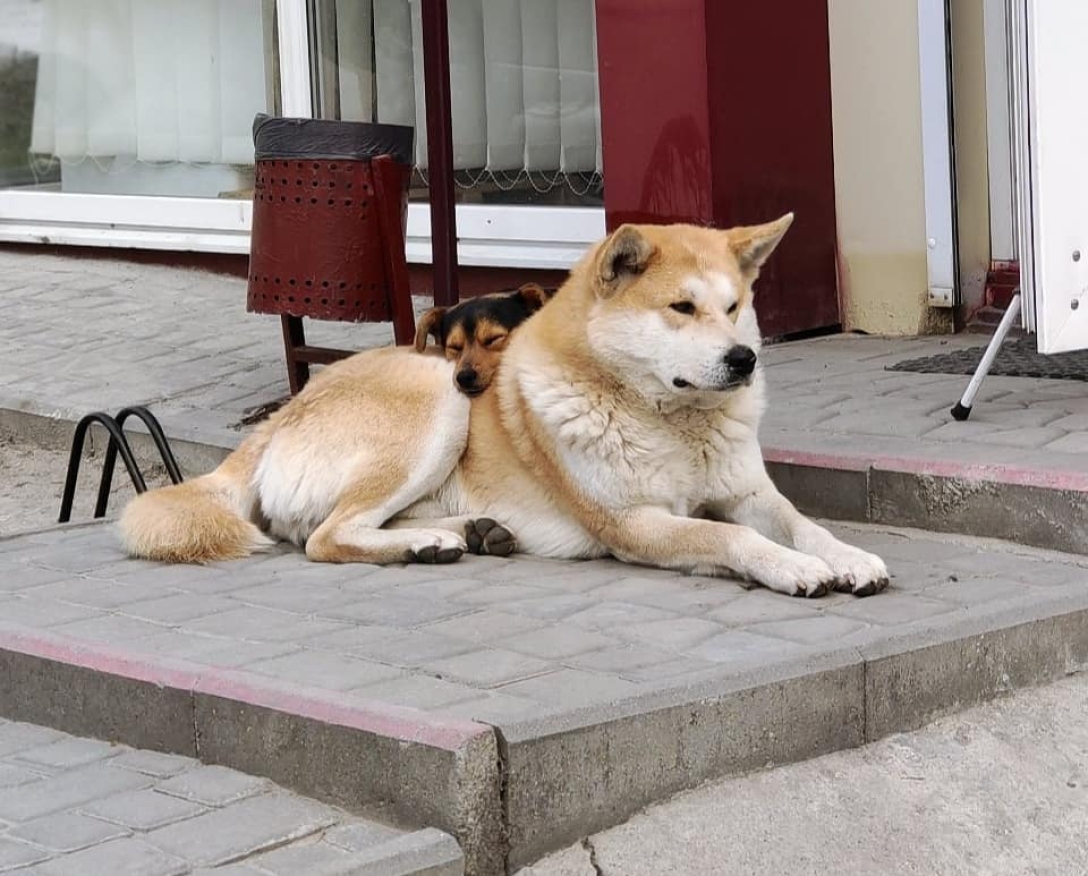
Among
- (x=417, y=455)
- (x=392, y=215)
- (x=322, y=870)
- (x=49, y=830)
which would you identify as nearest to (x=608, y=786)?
→ (x=322, y=870)

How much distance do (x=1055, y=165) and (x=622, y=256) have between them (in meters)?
1.60

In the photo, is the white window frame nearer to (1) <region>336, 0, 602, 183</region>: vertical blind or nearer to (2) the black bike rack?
(1) <region>336, 0, 602, 183</region>: vertical blind

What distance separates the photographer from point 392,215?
6602 millimetres

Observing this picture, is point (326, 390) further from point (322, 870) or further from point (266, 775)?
point (322, 870)

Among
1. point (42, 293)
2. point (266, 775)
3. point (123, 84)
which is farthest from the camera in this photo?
point (123, 84)

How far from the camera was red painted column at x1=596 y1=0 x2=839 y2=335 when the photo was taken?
7.39 m

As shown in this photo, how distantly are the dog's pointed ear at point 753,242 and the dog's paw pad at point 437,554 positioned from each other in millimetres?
1150

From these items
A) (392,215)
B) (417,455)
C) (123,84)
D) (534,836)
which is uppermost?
(123,84)

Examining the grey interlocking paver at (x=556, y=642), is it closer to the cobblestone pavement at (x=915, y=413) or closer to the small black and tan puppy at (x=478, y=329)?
the small black and tan puppy at (x=478, y=329)

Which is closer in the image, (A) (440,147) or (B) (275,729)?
(B) (275,729)

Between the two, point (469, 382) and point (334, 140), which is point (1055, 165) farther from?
point (334, 140)

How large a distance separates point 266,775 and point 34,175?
9.21m

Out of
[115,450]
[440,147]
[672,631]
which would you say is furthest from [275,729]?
[440,147]

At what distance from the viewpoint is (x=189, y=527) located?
5.00m
